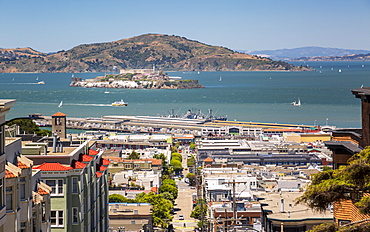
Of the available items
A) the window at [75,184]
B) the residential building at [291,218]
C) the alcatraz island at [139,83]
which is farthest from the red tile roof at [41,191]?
the alcatraz island at [139,83]

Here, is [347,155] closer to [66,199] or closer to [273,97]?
[66,199]

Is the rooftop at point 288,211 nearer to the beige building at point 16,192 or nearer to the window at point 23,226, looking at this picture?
the beige building at point 16,192

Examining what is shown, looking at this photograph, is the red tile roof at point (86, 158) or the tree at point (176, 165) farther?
the tree at point (176, 165)

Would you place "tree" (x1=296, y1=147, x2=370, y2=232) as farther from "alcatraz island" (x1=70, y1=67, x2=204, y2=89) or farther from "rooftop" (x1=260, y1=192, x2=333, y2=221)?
"alcatraz island" (x1=70, y1=67, x2=204, y2=89)

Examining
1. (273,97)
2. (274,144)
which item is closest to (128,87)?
(273,97)

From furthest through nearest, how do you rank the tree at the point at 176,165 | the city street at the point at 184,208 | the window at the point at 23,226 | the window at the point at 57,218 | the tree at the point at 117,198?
the tree at the point at 176,165 → the tree at the point at 117,198 → the city street at the point at 184,208 → the window at the point at 57,218 → the window at the point at 23,226

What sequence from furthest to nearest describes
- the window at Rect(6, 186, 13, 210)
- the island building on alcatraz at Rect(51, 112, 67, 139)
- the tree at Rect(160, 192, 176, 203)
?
the tree at Rect(160, 192, 176, 203), the island building on alcatraz at Rect(51, 112, 67, 139), the window at Rect(6, 186, 13, 210)

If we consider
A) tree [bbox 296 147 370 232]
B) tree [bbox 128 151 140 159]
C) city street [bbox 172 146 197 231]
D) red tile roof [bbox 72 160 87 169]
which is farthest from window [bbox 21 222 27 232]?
tree [bbox 128 151 140 159]

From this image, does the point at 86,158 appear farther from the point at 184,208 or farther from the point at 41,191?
the point at 184,208

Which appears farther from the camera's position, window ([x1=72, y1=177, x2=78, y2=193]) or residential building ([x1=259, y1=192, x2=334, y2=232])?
residential building ([x1=259, y1=192, x2=334, y2=232])
